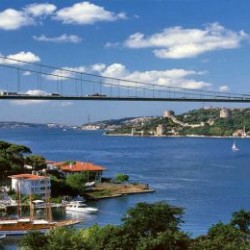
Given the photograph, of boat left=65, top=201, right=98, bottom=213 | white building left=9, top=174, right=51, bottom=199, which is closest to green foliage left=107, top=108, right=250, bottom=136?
white building left=9, top=174, right=51, bottom=199

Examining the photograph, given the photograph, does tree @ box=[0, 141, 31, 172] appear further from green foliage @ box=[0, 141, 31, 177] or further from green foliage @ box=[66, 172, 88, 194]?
green foliage @ box=[66, 172, 88, 194]

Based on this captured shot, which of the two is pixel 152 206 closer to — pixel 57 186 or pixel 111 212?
pixel 111 212

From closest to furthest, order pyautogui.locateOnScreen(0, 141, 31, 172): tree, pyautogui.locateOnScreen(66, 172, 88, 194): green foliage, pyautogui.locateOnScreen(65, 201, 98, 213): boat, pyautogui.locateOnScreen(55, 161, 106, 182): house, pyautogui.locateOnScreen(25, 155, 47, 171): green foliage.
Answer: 1. pyautogui.locateOnScreen(65, 201, 98, 213): boat
2. pyautogui.locateOnScreen(66, 172, 88, 194): green foliage
3. pyautogui.locateOnScreen(0, 141, 31, 172): tree
4. pyautogui.locateOnScreen(25, 155, 47, 171): green foliage
5. pyautogui.locateOnScreen(55, 161, 106, 182): house

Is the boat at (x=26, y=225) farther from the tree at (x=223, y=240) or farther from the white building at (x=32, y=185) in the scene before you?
the tree at (x=223, y=240)

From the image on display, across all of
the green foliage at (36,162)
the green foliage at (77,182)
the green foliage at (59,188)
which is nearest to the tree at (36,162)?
the green foliage at (36,162)

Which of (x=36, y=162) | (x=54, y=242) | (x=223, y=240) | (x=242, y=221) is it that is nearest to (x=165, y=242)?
(x=223, y=240)

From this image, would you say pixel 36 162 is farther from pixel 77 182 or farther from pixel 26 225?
pixel 26 225

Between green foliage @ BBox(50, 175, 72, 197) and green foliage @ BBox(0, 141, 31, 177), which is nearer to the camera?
green foliage @ BBox(50, 175, 72, 197)
